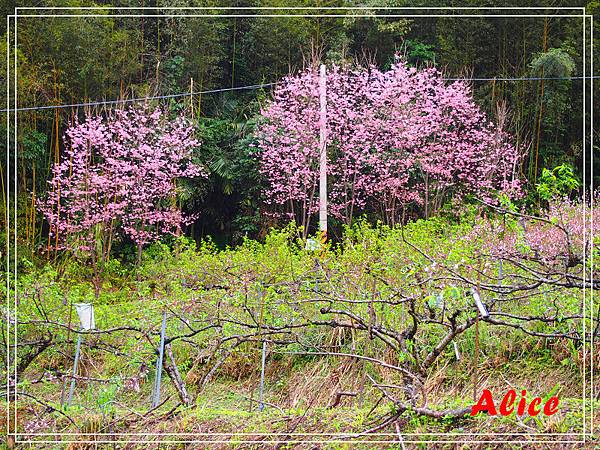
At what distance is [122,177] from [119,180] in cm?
30

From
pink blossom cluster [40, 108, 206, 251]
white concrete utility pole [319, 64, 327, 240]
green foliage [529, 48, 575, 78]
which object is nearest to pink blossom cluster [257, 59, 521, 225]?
white concrete utility pole [319, 64, 327, 240]

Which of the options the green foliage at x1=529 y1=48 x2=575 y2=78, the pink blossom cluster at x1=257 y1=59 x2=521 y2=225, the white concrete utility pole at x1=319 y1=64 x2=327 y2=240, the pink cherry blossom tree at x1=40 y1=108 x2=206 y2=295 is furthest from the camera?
the pink blossom cluster at x1=257 y1=59 x2=521 y2=225

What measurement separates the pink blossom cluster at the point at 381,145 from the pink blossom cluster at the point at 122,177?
1.35 meters

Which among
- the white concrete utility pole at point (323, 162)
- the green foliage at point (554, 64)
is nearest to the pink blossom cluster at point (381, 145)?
the white concrete utility pole at point (323, 162)

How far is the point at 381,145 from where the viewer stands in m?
9.57

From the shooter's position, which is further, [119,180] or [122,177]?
[122,177]

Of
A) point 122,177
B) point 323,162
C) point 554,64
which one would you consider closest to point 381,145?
point 323,162

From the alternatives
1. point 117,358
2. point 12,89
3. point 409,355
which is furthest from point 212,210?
point 409,355

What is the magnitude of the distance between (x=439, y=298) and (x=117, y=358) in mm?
2241

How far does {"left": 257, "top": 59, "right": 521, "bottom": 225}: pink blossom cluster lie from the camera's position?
30.6 ft

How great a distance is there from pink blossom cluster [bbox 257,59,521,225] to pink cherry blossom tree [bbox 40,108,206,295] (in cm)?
137

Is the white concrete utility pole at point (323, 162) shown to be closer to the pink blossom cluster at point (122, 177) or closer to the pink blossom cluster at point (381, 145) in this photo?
the pink blossom cluster at point (381, 145)

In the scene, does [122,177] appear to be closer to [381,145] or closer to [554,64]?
[381,145]

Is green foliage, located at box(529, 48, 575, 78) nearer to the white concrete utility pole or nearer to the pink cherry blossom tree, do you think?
the white concrete utility pole
